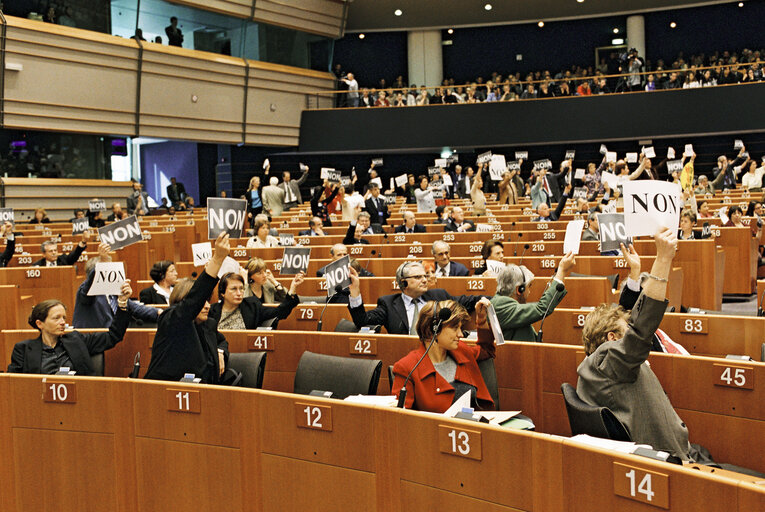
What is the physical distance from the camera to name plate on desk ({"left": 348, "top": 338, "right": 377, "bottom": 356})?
15.5ft

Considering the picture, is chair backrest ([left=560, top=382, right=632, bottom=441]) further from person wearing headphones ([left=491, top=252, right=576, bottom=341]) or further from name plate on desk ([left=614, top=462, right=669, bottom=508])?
person wearing headphones ([left=491, top=252, right=576, bottom=341])

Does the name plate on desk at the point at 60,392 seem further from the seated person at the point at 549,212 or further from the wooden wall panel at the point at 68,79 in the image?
the wooden wall panel at the point at 68,79

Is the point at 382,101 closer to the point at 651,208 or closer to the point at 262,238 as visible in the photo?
the point at 262,238

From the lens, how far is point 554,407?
13.6 ft

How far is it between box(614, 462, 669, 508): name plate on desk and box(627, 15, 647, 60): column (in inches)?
995

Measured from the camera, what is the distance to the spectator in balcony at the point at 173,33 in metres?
20.1

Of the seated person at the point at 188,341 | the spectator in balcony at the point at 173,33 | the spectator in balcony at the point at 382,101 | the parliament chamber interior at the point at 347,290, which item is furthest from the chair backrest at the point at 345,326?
the spectator in balcony at the point at 382,101

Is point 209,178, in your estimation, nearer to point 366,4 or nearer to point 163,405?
point 366,4

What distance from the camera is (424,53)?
88.1 feet

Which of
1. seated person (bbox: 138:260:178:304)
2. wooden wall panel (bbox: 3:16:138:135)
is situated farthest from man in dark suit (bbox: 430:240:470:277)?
wooden wall panel (bbox: 3:16:138:135)

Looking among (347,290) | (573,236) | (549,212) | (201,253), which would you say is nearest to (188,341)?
(347,290)

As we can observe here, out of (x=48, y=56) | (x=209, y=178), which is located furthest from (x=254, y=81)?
(x=48, y=56)

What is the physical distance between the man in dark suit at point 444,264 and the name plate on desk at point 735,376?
144 inches

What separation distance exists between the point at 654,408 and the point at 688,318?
184 cm
